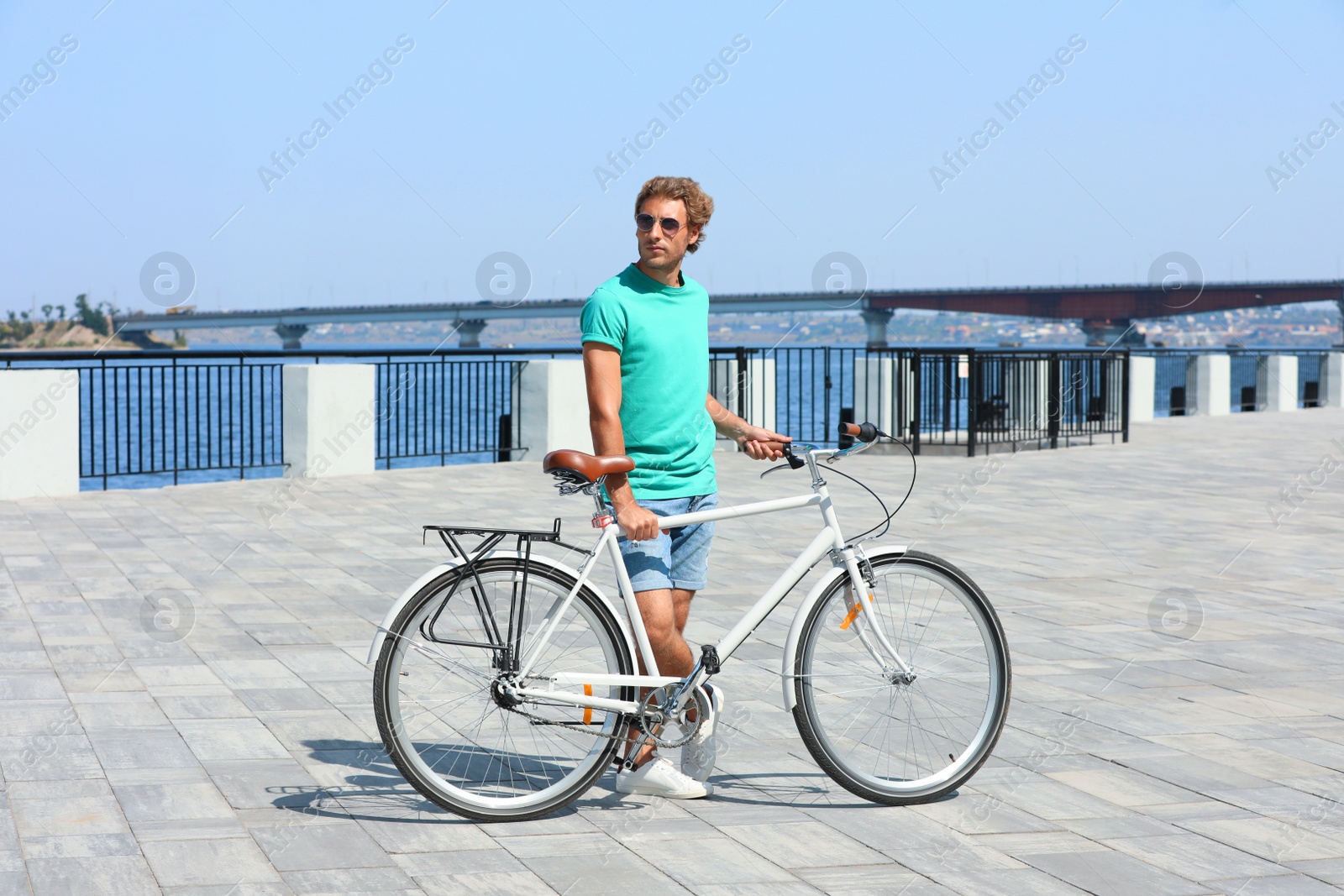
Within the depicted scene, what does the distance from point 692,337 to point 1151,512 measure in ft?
25.3

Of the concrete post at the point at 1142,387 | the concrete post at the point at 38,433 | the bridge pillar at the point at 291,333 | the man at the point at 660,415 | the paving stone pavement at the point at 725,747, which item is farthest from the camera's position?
the bridge pillar at the point at 291,333

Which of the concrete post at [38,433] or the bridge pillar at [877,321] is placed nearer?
the concrete post at [38,433]

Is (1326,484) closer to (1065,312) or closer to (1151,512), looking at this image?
(1151,512)

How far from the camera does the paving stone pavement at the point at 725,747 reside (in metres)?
3.29

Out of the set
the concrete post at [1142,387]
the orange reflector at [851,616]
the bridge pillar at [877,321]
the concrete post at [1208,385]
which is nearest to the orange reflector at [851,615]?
the orange reflector at [851,616]

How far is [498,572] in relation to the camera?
11.7 ft

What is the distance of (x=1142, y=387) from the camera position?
2338cm

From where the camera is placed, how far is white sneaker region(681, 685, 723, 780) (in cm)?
377

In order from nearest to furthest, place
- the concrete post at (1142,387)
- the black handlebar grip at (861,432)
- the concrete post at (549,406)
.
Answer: the black handlebar grip at (861,432)
the concrete post at (549,406)
the concrete post at (1142,387)

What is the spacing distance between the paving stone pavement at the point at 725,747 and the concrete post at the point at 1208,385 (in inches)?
649

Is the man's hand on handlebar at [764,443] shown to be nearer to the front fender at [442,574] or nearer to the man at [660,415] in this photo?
the man at [660,415]

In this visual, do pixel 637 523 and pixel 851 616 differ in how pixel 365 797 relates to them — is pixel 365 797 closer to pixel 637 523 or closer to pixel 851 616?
pixel 637 523

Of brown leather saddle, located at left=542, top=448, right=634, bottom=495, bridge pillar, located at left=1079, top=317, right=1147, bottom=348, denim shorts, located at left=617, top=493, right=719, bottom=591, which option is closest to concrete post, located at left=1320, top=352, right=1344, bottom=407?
bridge pillar, located at left=1079, top=317, right=1147, bottom=348

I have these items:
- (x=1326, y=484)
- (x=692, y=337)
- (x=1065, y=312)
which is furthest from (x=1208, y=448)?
(x=1065, y=312)
